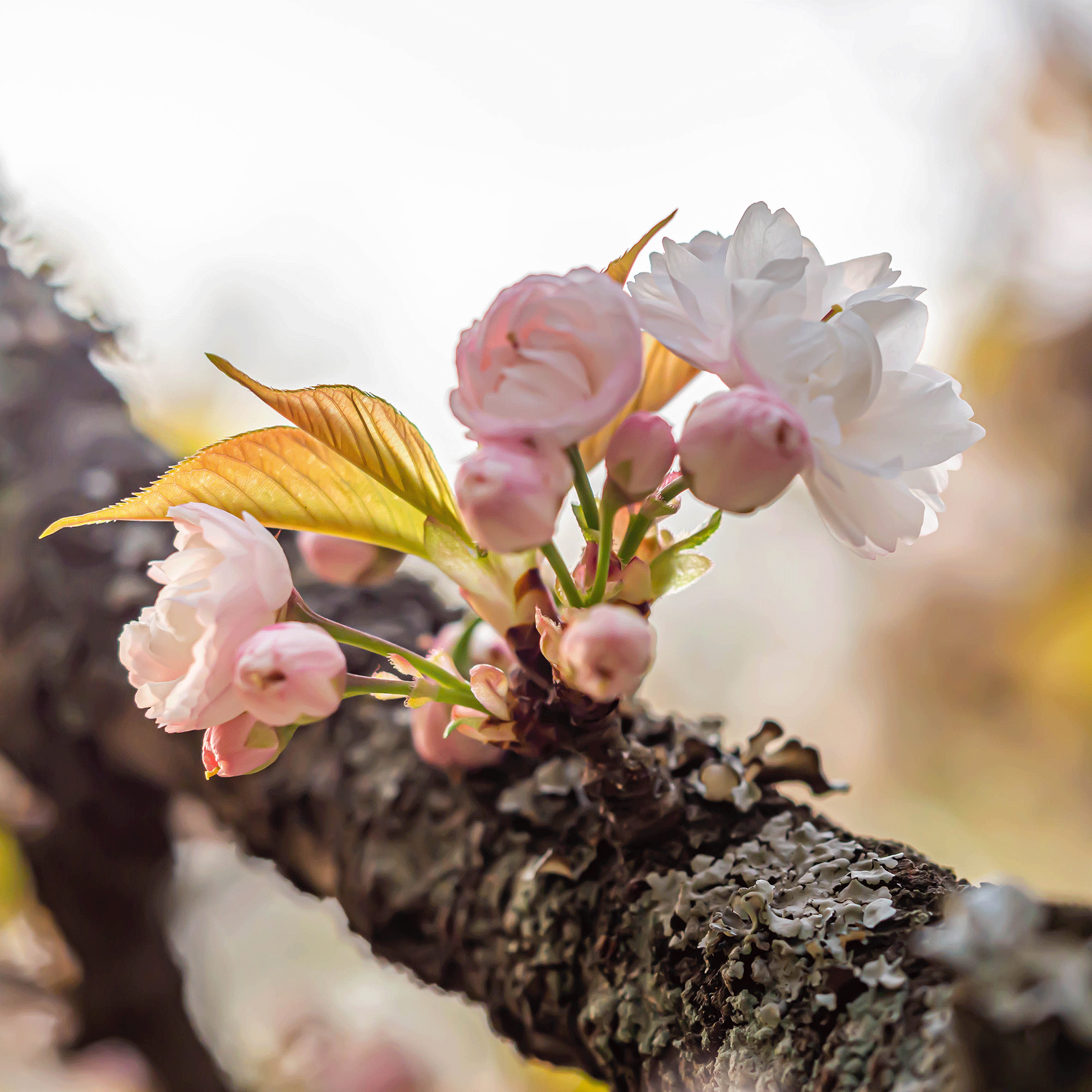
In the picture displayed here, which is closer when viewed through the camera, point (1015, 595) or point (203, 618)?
point (203, 618)

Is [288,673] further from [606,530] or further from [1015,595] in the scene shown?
[1015,595]

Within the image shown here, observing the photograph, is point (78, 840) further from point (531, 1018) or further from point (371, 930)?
point (531, 1018)

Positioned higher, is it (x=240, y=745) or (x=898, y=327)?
(x=898, y=327)

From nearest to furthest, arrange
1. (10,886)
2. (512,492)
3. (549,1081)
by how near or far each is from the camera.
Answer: (512,492) → (10,886) → (549,1081)

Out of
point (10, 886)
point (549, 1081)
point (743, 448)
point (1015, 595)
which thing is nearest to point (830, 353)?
point (743, 448)

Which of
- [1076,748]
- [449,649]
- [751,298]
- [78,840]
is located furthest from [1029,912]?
[1076,748]

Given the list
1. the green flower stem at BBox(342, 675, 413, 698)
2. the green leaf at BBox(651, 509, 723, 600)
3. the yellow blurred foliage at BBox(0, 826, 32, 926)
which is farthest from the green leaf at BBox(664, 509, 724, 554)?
the yellow blurred foliage at BBox(0, 826, 32, 926)

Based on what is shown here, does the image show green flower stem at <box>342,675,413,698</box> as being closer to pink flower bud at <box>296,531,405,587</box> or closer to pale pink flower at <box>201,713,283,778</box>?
pale pink flower at <box>201,713,283,778</box>

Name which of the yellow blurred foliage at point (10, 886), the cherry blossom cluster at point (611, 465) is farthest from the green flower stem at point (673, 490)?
the yellow blurred foliage at point (10, 886)
